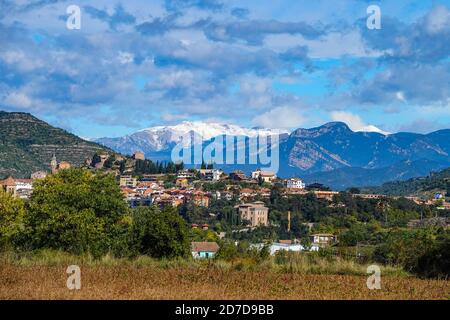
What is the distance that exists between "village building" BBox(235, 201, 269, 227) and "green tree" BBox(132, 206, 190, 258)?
79689 mm

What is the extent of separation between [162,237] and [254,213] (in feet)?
275

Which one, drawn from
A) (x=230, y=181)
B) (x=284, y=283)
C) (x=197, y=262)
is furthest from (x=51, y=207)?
(x=230, y=181)

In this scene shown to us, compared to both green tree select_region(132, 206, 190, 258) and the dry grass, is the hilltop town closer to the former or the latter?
green tree select_region(132, 206, 190, 258)

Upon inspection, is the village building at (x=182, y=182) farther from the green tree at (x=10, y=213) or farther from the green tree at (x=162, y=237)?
the green tree at (x=162, y=237)

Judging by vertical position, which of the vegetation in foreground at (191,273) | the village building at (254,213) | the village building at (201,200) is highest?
the vegetation in foreground at (191,273)

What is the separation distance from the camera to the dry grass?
369 inches

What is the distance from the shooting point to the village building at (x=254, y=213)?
103125 mm

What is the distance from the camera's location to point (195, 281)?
1107cm

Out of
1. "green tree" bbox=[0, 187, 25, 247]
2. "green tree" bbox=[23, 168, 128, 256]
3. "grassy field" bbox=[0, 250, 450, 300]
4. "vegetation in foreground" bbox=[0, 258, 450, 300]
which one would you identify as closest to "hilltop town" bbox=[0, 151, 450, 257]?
"green tree" bbox=[0, 187, 25, 247]

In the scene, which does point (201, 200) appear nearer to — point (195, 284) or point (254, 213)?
point (254, 213)

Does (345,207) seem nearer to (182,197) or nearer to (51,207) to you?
(182,197)

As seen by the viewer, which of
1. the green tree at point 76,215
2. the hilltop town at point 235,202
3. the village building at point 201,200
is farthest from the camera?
the village building at point 201,200

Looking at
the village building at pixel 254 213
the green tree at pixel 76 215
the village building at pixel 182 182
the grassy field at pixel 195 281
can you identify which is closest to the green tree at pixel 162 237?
the green tree at pixel 76 215

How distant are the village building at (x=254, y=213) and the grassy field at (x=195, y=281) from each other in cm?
8750
